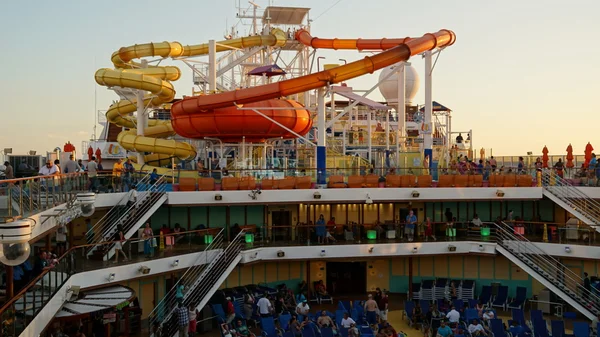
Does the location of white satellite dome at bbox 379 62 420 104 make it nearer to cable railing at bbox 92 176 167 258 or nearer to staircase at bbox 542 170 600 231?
staircase at bbox 542 170 600 231

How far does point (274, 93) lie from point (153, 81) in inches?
244

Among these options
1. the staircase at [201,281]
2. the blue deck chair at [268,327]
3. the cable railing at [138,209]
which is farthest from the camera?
the cable railing at [138,209]

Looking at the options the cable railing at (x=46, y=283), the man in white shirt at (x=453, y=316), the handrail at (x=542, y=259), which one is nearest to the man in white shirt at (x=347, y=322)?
the man in white shirt at (x=453, y=316)

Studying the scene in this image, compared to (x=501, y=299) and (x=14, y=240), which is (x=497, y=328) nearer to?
(x=501, y=299)

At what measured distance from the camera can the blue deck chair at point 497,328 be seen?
19186 millimetres

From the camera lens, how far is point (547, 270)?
77.6 feet

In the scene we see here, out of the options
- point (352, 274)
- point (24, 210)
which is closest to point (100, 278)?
point (24, 210)

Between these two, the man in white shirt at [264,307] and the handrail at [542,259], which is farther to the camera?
the handrail at [542,259]

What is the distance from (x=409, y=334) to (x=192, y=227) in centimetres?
1009

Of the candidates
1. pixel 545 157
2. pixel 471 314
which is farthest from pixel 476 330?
pixel 545 157

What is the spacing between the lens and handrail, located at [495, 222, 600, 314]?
74.6 ft

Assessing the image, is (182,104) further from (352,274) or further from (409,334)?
(409,334)

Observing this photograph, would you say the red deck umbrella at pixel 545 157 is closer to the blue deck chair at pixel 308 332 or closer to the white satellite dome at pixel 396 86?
the blue deck chair at pixel 308 332

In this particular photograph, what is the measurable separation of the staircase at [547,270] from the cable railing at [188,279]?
11.2 metres
